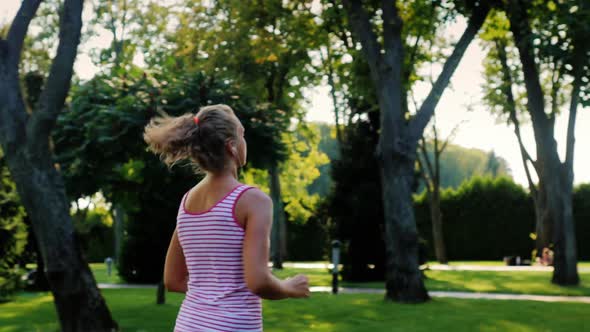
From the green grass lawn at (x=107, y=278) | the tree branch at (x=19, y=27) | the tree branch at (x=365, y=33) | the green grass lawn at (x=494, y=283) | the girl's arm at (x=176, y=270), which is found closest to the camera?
the girl's arm at (x=176, y=270)

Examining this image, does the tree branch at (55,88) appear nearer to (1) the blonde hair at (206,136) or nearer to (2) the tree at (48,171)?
(2) the tree at (48,171)

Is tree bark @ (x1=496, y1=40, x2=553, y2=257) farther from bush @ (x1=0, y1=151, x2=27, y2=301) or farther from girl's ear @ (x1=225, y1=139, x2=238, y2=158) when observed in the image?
girl's ear @ (x1=225, y1=139, x2=238, y2=158)

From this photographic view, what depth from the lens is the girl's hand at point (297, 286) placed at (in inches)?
108

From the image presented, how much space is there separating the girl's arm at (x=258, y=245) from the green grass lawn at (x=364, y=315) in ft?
27.4

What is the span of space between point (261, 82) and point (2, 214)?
14.1 meters

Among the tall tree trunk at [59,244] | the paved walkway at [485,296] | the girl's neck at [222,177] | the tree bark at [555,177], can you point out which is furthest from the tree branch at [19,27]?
the tree bark at [555,177]

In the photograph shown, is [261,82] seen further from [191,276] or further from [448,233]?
[191,276]

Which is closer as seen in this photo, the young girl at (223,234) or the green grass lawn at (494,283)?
the young girl at (223,234)

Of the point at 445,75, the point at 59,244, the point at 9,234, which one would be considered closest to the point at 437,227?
the point at 445,75

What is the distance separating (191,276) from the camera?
292 centimetres

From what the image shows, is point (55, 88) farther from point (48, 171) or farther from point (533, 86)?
point (533, 86)

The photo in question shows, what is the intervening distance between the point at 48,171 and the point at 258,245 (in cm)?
743

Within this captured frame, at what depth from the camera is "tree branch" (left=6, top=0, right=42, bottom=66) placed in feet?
31.4

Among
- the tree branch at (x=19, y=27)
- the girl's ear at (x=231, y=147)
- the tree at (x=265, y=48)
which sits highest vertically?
the tree at (x=265, y=48)
